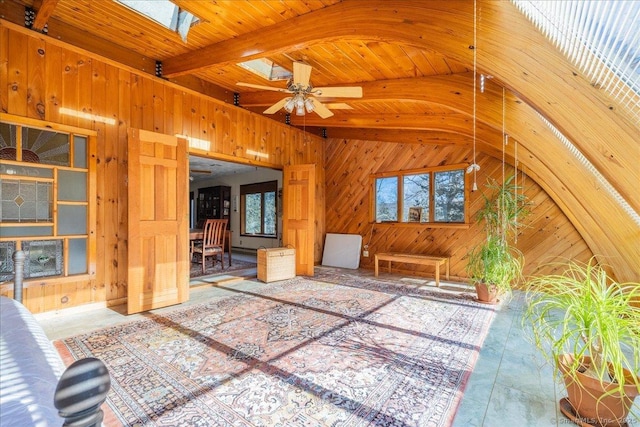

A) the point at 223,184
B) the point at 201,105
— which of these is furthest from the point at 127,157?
the point at 223,184

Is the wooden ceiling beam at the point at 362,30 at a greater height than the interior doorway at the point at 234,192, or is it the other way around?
the wooden ceiling beam at the point at 362,30

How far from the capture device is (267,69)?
4125mm

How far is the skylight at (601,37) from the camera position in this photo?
3.87 feet

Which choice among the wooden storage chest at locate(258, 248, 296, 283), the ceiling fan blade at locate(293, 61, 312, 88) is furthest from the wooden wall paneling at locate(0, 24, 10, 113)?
the wooden storage chest at locate(258, 248, 296, 283)

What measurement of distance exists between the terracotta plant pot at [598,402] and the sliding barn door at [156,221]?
160 inches

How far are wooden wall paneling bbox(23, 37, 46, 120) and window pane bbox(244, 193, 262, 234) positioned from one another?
6025mm

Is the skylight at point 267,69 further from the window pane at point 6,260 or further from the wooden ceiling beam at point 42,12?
the window pane at point 6,260

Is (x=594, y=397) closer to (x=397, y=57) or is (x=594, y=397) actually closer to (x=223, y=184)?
(x=397, y=57)

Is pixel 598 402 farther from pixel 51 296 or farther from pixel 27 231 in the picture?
pixel 27 231

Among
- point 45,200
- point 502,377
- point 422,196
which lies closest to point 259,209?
point 422,196

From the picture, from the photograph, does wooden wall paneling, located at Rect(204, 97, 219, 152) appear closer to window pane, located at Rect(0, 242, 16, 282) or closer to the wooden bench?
window pane, located at Rect(0, 242, 16, 282)

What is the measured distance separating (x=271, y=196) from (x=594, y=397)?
26.1 feet

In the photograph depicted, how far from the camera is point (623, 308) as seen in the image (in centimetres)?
145

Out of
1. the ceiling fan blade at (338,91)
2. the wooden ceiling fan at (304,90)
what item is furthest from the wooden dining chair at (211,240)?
the ceiling fan blade at (338,91)
